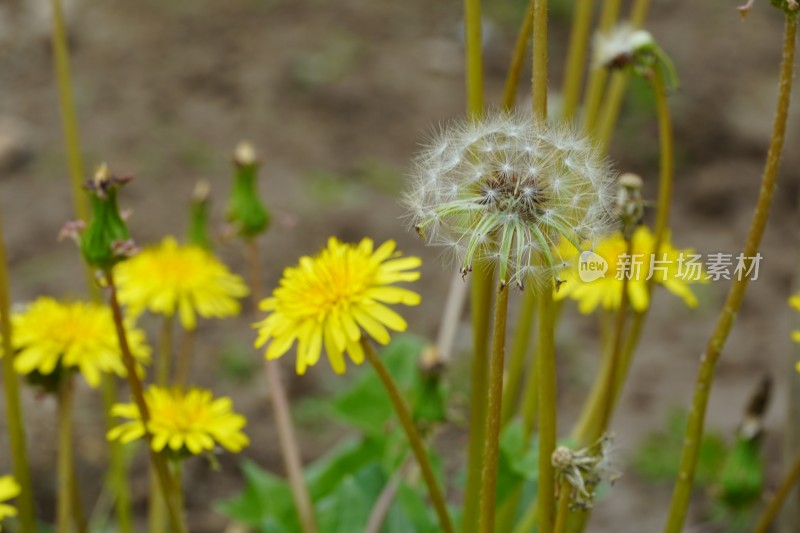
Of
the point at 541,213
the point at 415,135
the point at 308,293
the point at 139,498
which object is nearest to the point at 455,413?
the point at 308,293

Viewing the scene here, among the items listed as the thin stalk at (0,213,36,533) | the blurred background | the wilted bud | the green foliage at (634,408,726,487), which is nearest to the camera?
the thin stalk at (0,213,36,533)

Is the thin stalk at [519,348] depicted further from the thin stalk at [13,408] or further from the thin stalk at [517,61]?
the thin stalk at [13,408]

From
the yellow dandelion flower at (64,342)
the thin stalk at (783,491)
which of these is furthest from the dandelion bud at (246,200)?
the thin stalk at (783,491)

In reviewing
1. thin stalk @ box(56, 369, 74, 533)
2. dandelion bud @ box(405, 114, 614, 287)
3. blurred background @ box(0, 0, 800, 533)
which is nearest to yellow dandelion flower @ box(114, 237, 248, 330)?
thin stalk @ box(56, 369, 74, 533)

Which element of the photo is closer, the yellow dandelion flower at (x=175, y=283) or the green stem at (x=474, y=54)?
the green stem at (x=474, y=54)

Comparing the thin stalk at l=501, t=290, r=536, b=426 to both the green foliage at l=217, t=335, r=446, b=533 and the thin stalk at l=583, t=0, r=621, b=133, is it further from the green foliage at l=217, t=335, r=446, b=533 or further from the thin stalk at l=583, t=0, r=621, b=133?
the thin stalk at l=583, t=0, r=621, b=133

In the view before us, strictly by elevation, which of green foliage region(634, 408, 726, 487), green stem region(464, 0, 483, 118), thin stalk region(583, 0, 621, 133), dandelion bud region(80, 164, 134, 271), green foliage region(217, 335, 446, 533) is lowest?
green foliage region(634, 408, 726, 487)

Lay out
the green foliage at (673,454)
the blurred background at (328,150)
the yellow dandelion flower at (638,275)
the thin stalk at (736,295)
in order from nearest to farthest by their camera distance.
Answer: the thin stalk at (736,295) < the yellow dandelion flower at (638,275) < the green foliage at (673,454) < the blurred background at (328,150)

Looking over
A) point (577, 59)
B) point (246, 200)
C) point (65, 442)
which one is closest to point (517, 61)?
point (577, 59)

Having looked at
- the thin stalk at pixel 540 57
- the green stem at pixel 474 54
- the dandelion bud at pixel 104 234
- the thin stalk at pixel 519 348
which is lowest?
the thin stalk at pixel 519 348
